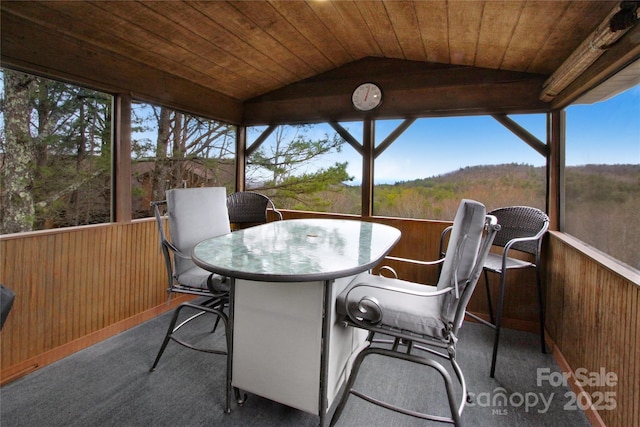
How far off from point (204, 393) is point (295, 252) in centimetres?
103

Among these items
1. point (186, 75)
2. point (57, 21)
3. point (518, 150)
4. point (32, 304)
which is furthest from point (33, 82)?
point (518, 150)

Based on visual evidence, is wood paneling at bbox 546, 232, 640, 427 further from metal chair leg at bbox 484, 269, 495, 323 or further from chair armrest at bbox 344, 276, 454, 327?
chair armrest at bbox 344, 276, 454, 327

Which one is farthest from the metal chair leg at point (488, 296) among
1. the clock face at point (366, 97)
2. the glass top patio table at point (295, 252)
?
the clock face at point (366, 97)

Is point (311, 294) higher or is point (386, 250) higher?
point (386, 250)

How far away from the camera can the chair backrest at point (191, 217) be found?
6.70ft

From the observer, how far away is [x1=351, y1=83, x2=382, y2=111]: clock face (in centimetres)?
327

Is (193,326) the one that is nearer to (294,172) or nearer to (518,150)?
(294,172)

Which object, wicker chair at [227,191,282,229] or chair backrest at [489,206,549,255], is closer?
chair backrest at [489,206,549,255]

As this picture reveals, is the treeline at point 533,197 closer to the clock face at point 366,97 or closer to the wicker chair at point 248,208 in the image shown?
the wicker chair at point 248,208

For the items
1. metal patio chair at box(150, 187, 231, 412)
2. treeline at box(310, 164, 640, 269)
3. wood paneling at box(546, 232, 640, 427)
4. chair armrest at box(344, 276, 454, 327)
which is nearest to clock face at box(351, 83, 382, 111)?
treeline at box(310, 164, 640, 269)

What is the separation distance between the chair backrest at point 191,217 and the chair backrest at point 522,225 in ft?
7.17

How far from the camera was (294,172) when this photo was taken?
3.98 meters

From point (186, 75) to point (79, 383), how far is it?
255 centimetres

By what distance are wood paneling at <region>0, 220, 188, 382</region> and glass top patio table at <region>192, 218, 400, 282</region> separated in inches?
43.9
